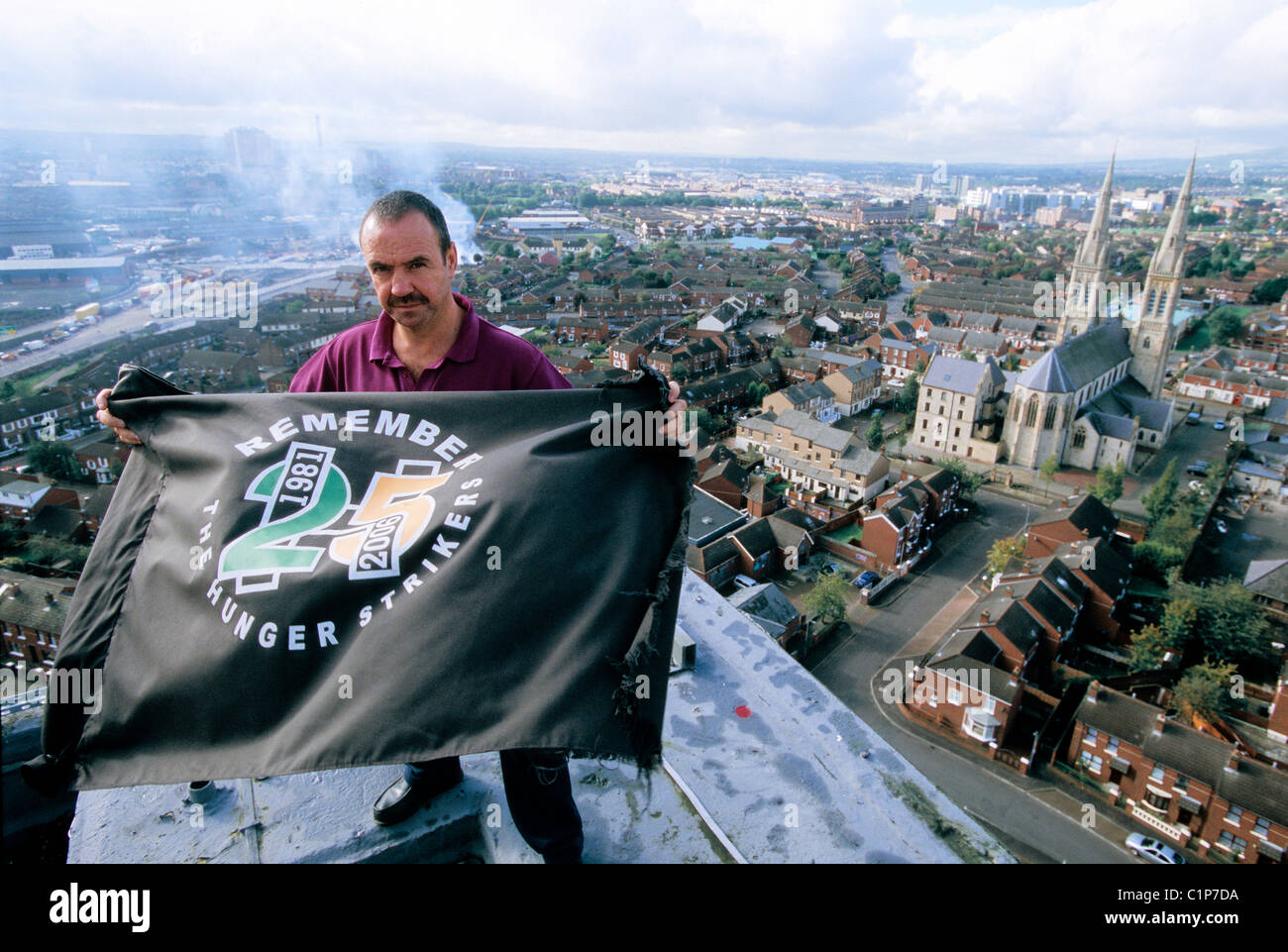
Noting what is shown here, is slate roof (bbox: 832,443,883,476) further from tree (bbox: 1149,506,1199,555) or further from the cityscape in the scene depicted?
tree (bbox: 1149,506,1199,555)

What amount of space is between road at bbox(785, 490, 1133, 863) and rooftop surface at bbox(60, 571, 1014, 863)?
7793mm

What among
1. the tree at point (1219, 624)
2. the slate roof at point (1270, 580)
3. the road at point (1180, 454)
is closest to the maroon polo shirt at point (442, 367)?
the tree at point (1219, 624)

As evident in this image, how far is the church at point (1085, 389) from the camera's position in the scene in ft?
91.6

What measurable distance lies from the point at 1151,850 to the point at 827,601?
709 centimetres

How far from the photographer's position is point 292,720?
2.36 m

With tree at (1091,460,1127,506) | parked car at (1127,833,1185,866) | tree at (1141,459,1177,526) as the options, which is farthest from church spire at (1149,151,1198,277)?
parked car at (1127,833,1185,866)

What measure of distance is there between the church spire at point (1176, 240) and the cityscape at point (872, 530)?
0.67 ft

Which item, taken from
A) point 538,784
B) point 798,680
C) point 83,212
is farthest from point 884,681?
point 83,212

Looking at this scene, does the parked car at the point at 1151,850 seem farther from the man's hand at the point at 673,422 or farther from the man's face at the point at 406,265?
the man's face at the point at 406,265

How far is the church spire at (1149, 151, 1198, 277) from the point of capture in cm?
2984

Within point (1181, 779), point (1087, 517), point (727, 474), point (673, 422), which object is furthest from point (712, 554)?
point (673, 422)

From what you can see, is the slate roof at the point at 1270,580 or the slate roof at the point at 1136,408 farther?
the slate roof at the point at 1136,408

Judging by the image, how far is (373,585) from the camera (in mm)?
2521
